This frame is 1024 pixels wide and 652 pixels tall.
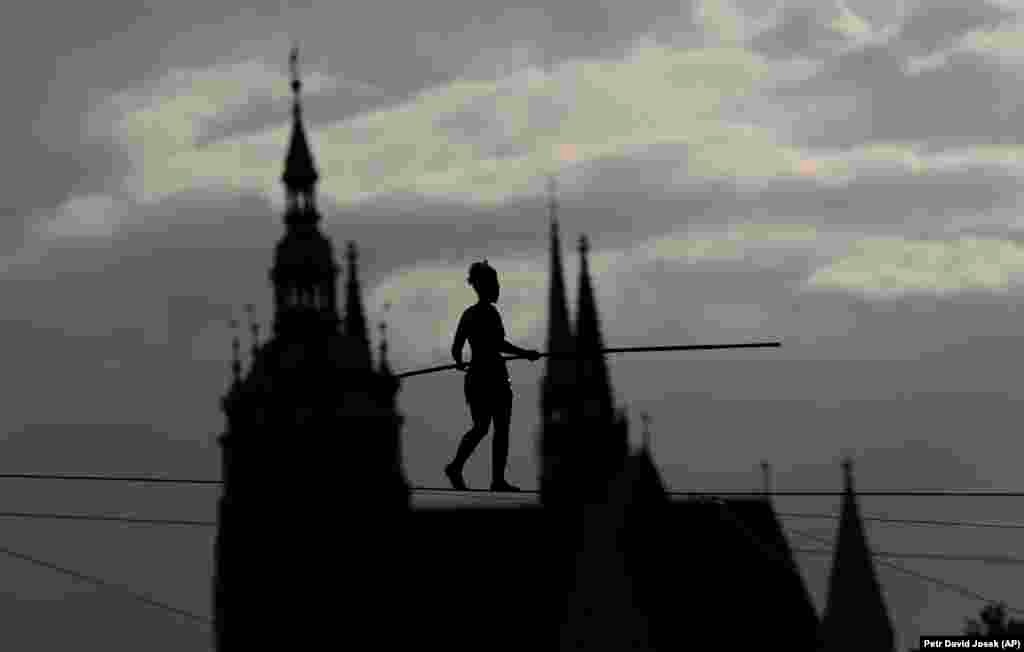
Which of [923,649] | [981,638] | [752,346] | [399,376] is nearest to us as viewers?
[752,346]

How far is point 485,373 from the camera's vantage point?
4353 centimetres

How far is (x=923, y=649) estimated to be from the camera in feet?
546

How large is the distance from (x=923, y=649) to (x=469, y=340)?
125 meters

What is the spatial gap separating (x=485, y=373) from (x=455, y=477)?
4.38 feet

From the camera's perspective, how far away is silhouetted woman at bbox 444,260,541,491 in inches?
1690

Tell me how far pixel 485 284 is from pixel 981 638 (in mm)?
152859

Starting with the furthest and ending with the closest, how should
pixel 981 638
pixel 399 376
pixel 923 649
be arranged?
pixel 981 638 < pixel 923 649 < pixel 399 376

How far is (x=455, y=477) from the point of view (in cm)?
4303

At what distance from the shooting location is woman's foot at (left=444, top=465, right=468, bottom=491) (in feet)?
140

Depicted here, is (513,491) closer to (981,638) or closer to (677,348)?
(677,348)

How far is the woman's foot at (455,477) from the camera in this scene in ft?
140

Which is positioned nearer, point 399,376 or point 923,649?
point 399,376

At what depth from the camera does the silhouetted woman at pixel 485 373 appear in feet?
141

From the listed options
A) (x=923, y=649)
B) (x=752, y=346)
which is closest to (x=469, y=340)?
(x=752, y=346)
